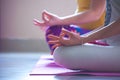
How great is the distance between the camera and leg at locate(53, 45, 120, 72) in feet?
4.49

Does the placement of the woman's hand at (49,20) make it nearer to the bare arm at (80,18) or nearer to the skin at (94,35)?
the bare arm at (80,18)

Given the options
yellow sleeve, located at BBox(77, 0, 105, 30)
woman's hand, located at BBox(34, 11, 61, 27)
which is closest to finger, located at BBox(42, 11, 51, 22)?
woman's hand, located at BBox(34, 11, 61, 27)

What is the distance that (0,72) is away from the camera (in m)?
1.50

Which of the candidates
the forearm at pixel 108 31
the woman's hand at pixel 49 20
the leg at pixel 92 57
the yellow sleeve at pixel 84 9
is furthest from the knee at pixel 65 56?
the yellow sleeve at pixel 84 9

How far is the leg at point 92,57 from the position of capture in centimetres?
137

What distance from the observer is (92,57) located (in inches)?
53.9

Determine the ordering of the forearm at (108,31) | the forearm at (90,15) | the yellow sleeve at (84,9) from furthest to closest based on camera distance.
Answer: the yellow sleeve at (84,9) < the forearm at (90,15) < the forearm at (108,31)

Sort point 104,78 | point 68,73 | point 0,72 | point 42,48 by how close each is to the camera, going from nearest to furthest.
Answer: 1. point 104,78
2. point 68,73
3. point 0,72
4. point 42,48

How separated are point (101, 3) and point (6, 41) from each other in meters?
1.48

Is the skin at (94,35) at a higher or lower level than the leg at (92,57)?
higher

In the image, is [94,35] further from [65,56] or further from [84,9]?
[84,9]

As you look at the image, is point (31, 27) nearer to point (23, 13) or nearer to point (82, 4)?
point (23, 13)

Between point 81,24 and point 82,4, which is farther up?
point 82,4

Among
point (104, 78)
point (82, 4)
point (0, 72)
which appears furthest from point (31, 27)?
point (104, 78)
